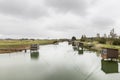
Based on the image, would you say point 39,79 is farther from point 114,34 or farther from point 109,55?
point 114,34

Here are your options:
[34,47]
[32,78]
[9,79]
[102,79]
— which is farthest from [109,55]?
[34,47]

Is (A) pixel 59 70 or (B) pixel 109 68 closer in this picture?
(A) pixel 59 70

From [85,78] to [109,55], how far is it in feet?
57.5

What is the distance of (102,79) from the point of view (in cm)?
2223

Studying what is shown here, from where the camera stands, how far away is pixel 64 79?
2234 cm

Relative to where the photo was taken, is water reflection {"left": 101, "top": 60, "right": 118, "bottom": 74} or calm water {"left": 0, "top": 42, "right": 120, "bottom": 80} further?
water reflection {"left": 101, "top": 60, "right": 118, "bottom": 74}

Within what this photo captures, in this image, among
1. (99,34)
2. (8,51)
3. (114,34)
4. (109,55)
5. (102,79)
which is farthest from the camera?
(99,34)

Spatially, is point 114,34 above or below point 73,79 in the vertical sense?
above

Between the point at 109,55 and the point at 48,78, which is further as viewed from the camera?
the point at 109,55

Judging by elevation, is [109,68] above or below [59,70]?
below

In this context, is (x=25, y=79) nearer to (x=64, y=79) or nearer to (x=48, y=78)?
(x=48, y=78)

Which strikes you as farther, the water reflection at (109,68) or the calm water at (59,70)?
the water reflection at (109,68)

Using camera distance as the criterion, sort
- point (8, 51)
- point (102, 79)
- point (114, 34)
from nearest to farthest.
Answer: point (102, 79) < point (8, 51) < point (114, 34)

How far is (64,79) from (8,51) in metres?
47.6
